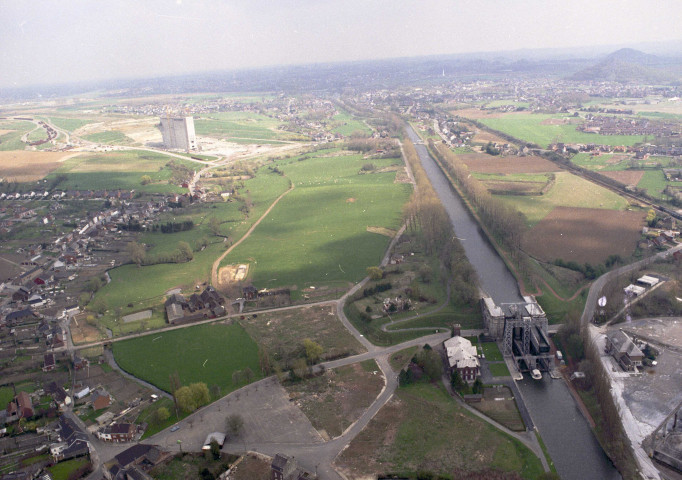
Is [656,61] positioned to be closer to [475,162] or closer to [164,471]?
[475,162]

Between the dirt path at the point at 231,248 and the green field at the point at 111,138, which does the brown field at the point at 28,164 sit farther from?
the dirt path at the point at 231,248

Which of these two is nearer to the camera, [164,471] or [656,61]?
[164,471]

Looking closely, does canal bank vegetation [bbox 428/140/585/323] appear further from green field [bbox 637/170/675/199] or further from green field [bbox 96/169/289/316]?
green field [bbox 96/169/289/316]

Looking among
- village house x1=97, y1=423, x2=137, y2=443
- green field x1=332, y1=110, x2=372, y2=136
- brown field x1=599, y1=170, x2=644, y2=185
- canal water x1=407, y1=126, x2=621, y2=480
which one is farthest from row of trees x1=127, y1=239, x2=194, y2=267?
green field x1=332, y1=110, x2=372, y2=136

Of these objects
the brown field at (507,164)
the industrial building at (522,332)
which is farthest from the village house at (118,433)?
the brown field at (507,164)

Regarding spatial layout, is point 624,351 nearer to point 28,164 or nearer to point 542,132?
point 542,132

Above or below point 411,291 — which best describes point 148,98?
above

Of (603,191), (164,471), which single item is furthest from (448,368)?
(603,191)

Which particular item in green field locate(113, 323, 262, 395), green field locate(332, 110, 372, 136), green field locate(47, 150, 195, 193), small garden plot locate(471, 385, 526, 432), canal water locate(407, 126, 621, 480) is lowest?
canal water locate(407, 126, 621, 480)

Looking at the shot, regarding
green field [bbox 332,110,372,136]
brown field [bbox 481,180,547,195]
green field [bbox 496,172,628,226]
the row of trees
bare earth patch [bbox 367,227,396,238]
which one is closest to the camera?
the row of trees
